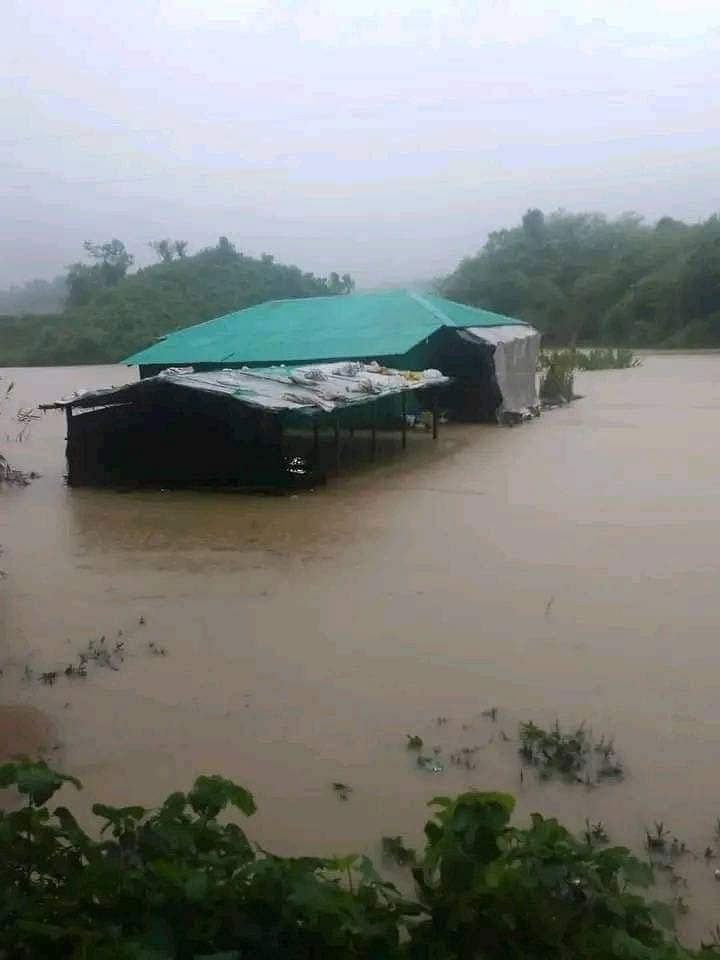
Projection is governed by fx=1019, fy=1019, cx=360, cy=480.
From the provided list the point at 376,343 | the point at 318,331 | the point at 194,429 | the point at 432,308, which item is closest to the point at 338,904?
the point at 194,429

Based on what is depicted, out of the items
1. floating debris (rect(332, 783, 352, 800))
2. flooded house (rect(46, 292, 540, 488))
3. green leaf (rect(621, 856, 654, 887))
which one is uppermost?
flooded house (rect(46, 292, 540, 488))

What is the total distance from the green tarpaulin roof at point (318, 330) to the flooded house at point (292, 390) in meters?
0.03

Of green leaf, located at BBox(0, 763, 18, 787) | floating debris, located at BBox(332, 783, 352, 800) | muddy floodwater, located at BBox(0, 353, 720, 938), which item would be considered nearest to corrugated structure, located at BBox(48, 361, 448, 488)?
muddy floodwater, located at BBox(0, 353, 720, 938)

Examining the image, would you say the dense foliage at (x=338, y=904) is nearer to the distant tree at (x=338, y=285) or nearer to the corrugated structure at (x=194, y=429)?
the corrugated structure at (x=194, y=429)

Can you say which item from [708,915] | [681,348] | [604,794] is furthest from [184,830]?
[681,348]

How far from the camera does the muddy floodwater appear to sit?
3.34 meters

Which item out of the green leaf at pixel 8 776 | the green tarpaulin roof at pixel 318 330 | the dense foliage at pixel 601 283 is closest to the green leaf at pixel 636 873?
the green leaf at pixel 8 776

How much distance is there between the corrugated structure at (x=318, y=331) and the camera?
14.1 metres

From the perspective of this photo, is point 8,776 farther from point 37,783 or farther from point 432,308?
point 432,308

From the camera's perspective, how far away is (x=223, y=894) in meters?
2.02

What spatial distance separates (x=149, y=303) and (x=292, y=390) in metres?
17.3

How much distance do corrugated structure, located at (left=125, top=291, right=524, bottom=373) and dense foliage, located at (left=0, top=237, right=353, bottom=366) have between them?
9644 mm

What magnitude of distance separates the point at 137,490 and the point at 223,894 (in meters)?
7.58

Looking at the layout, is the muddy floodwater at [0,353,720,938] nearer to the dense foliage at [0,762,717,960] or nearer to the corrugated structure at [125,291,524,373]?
the dense foliage at [0,762,717,960]
